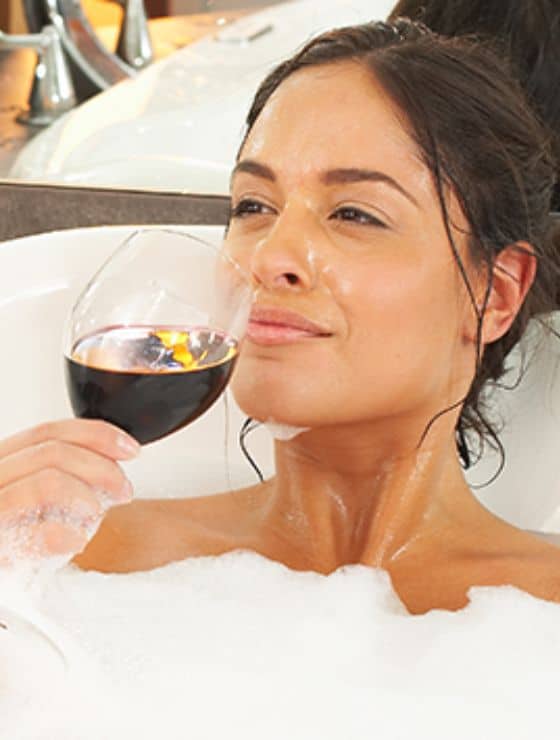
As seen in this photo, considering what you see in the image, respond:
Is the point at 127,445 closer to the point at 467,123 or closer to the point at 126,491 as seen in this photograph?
the point at 126,491

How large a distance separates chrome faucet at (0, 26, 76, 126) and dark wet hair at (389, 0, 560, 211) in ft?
Answer: 1.73

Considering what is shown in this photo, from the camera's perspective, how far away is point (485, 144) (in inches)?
54.6

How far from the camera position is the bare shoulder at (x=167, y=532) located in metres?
1.50

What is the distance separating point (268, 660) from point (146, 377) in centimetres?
45

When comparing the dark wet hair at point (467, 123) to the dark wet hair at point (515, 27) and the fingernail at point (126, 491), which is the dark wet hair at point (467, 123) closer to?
the dark wet hair at point (515, 27)

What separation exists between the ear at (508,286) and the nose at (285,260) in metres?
0.23

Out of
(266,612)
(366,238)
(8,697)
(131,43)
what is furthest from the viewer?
(131,43)

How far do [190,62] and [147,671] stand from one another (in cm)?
97

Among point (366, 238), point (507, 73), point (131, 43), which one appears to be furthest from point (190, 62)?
point (366, 238)

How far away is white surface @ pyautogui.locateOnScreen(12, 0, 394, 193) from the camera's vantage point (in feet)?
6.43

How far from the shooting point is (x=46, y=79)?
2000 millimetres

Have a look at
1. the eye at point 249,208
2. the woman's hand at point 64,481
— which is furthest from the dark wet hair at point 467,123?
the woman's hand at point 64,481

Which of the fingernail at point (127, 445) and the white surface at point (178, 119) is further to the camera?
the white surface at point (178, 119)

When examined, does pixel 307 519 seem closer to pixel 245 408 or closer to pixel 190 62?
pixel 245 408
